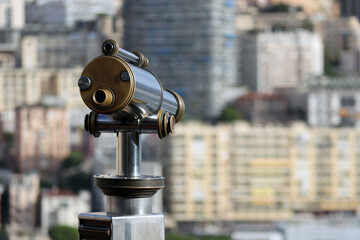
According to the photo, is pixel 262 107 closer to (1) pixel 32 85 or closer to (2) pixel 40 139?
(1) pixel 32 85

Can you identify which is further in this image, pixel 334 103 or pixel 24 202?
pixel 334 103

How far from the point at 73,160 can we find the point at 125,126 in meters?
33.2

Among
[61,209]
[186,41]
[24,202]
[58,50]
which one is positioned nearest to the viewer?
[61,209]

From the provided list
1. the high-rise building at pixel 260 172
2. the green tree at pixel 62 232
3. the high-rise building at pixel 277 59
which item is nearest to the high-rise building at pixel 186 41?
the high-rise building at pixel 277 59

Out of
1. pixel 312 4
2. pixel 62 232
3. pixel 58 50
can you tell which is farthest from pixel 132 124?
pixel 312 4

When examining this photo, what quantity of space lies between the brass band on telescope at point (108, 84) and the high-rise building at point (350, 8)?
48605 millimetres

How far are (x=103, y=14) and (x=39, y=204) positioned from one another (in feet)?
33.7

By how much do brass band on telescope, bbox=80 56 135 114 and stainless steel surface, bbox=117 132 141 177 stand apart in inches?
3.3

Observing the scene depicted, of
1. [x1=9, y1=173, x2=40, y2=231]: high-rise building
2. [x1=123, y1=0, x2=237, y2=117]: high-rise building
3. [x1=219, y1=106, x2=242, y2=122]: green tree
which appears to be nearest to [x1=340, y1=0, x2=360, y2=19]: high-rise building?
[x1=123, y1=0, x2=237, y2=117]: high-rise building

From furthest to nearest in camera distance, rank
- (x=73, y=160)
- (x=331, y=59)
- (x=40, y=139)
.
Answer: (x=331, y=59)
(x=40, y=139)
(x=73, y=160)

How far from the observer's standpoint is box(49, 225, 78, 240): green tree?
27.4 m

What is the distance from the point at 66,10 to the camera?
34719mm

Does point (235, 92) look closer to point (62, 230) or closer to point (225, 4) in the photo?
point (225, 4)

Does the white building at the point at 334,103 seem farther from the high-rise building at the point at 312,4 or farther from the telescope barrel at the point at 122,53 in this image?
the telescope barrel at the point at 122,53
